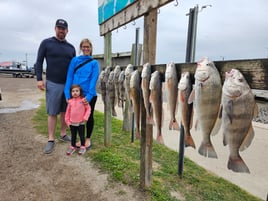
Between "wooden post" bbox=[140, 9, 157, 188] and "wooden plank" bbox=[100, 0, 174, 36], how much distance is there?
74 mm

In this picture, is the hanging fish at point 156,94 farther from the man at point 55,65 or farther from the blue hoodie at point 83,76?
the man at point 55,65

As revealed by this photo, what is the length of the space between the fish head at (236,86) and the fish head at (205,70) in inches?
5.7

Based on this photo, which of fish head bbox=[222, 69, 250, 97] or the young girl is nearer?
fish head bbox=[222, 69, 250, 97]

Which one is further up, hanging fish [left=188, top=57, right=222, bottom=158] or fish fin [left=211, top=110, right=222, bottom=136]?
hanging fish [left=188, top=57, right=222, bottom=158]

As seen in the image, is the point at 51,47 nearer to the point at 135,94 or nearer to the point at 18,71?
the point at 135,94

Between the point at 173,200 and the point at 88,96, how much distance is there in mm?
1972

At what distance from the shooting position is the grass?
2492mm

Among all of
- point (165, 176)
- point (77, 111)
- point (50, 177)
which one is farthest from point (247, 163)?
point (50, 177)

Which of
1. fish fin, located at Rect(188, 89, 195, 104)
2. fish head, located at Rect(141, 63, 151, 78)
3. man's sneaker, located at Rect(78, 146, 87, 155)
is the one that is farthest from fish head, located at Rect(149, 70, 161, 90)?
man's sneaker, located at Rect(78, 146, 87, 155)

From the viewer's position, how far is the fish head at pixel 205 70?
1334 mm

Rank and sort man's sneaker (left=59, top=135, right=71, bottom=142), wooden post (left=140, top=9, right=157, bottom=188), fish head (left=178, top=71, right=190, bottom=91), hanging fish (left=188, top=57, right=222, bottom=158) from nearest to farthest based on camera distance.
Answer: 1. hanging fish (left=188, top=57, right=222, bottom=158)
2. fish head (left=178, top=71, right=190, bottom=91)
3. wooden post (left=140, top=9, right=157, bottom=188)
4. man's sneaker (left=59, top=135, right=71, bottom=142)

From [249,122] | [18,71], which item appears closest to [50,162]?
[249,122]

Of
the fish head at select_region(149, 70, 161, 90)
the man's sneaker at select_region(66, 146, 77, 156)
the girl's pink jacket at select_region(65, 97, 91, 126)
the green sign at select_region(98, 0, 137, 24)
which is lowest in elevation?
the man's sneaker at select_region(66, 146, 77, 156)

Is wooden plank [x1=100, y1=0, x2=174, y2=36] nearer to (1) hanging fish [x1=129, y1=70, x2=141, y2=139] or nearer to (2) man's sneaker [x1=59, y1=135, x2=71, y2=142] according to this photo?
(1) hanging fish [x1=129, y1=70, x2=141, y2=139]
